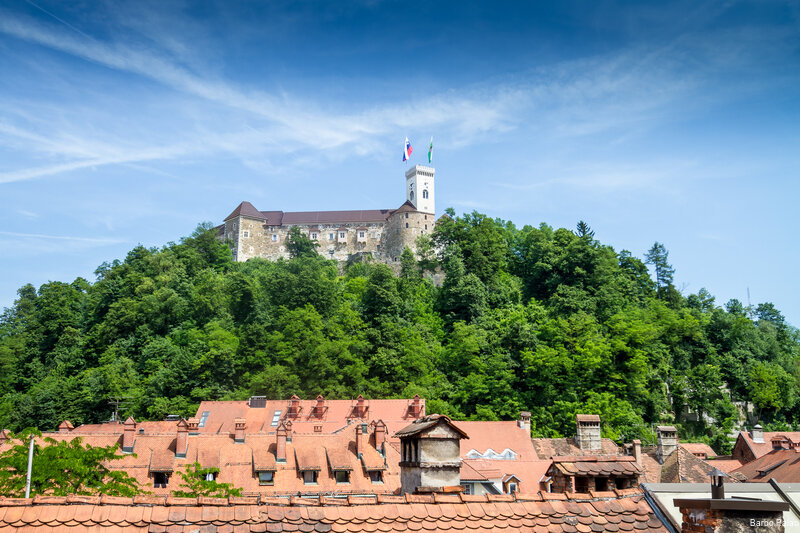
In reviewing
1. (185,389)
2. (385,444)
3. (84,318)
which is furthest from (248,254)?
(385,444)

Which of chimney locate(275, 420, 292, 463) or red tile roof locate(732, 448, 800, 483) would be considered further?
chimney locate(275, 420, 292, 463)

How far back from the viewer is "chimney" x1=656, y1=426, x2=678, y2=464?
118ft

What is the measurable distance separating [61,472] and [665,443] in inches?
1042

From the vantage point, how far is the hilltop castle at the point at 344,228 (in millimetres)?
120475

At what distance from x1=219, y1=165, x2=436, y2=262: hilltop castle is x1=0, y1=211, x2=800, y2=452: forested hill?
24.6 m

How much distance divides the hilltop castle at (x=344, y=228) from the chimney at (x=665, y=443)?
8226 cm

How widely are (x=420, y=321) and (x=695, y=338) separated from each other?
26089mm

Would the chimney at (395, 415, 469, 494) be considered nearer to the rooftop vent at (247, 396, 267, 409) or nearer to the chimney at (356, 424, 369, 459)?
the chimney at (356, 424, 369, 459)

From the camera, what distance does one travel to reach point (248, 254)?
122m

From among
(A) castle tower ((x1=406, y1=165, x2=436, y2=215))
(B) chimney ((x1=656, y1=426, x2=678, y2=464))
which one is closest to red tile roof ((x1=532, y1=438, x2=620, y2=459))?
(B) chimney ((x1=656, y1=426, x2=678, y2=464))

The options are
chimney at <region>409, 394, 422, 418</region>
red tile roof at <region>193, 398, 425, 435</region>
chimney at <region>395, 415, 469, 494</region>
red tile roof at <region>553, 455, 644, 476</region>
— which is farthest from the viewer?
chimney at <region>409, 394, 422, 418</region>

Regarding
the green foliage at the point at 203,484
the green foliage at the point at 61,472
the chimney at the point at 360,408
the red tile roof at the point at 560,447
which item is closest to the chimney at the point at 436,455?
the green foliage at the point at 203,484

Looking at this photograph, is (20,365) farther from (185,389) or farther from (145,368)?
(185,389)

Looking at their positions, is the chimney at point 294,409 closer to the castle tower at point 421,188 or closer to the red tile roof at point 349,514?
the red tile roof at point 349,514
